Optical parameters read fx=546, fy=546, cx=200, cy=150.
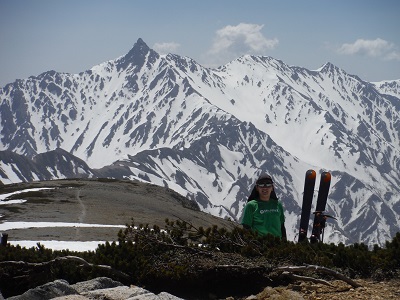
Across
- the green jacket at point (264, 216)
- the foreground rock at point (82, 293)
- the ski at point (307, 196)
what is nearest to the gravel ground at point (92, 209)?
the ski at point (307, 196)

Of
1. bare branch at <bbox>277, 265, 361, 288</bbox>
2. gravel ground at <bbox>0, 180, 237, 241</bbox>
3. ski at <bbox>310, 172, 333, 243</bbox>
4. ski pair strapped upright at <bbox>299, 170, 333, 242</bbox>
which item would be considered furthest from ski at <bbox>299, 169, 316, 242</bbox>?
gravel ground at <bbox>0, 180, 237, 241</bbox>

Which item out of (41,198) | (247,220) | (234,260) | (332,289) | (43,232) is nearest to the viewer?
(332,289)

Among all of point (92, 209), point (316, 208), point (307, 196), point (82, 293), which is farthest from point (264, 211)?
point (92, 209)

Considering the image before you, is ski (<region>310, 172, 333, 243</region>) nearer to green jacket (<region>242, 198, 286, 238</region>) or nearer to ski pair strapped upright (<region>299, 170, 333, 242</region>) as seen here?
ski pair strapped upright (<region>299, 170, 333, 242</region>)

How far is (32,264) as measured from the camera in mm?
12273

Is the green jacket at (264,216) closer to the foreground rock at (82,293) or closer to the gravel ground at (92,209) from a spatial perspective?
the foreground rock at (82,293)

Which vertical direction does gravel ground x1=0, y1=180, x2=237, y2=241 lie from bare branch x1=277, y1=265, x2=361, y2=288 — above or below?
above

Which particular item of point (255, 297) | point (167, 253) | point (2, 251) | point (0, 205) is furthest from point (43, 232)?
point (255, 297)

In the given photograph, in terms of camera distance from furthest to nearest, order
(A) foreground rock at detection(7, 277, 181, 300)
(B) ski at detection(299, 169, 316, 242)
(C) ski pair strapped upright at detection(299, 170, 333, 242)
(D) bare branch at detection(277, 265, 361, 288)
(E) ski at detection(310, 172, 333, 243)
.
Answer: (B) ski at detection(299, 169, 316, 242) → (C) ski pair strapped upright at detection(299, 170, 333, 242) → (E) ski at detection(310, 172, 333, 243) → (D) bare branch at detection(277, 265, 361, 288) → (A) foreground rock at detection(7, 277, 181, 300)

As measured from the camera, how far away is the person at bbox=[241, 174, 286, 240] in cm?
1285

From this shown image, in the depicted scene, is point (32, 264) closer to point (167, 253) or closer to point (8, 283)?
point (8, 283)

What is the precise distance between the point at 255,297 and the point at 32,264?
526 cm

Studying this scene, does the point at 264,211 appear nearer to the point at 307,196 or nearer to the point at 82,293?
the point at 307,196

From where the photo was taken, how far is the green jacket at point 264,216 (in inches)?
508
